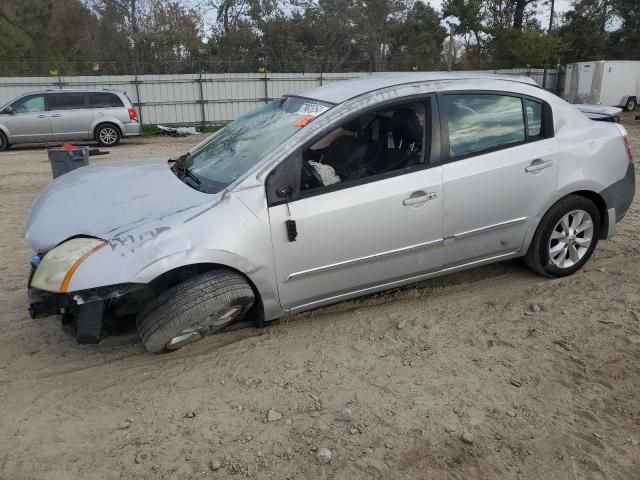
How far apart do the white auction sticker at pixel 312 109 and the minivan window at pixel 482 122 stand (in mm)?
914

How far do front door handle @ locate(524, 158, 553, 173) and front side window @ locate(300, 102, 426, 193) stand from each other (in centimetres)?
89

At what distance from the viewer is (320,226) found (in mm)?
3357

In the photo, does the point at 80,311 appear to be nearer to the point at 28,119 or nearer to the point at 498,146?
the point at 498,146

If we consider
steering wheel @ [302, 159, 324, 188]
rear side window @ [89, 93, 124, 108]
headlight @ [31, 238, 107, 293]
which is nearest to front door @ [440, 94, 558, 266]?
steering wheel @ [302, 159, 324, 188]

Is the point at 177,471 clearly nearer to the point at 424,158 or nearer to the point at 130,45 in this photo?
the point at 424,158

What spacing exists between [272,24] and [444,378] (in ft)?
93.9

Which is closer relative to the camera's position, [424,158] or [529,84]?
[424,158]

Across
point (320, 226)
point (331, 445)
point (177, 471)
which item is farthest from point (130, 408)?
point (320, 226)

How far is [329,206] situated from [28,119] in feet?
45.3

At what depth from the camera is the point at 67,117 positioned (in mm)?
14633

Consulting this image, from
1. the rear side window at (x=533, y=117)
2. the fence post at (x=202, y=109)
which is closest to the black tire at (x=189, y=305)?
the rear side window at (x=533, y=117)

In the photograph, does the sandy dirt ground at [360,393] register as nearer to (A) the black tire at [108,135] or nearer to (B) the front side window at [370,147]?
(B) the front side window at [370,147]

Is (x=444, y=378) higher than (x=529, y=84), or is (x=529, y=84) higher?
(x=529, y=84)

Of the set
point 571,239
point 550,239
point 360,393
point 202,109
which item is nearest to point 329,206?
point 360,393
